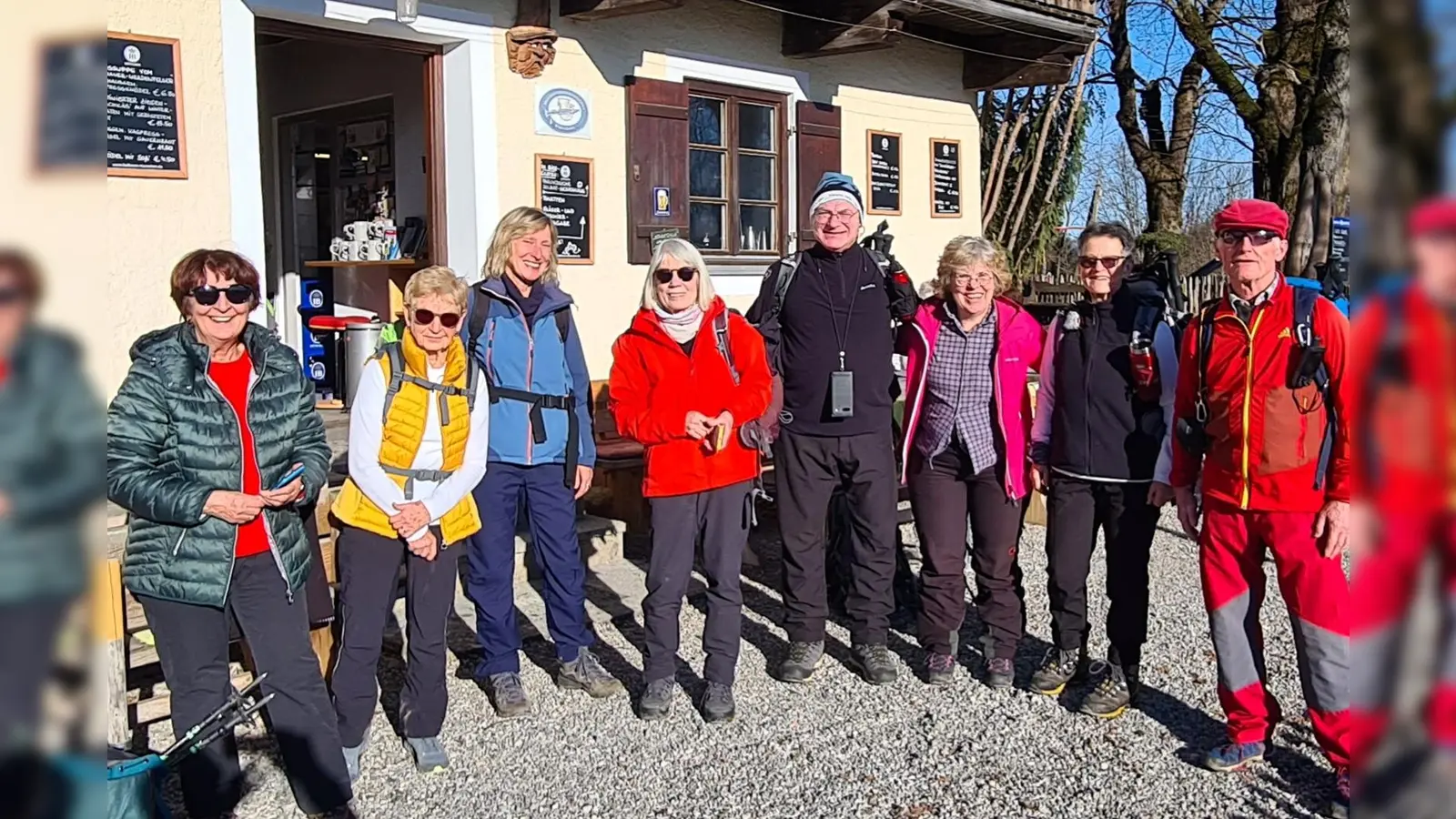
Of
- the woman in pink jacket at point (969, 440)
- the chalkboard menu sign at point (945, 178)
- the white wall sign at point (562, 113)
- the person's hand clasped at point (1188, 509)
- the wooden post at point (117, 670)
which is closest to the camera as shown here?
the wooden post at point (117, 670)

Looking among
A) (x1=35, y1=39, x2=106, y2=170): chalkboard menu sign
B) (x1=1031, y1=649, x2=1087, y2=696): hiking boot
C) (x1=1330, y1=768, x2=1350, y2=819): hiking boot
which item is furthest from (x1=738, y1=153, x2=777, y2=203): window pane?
(x1=35, y1=39, x2=106, y2=170): chalkboard menu sign

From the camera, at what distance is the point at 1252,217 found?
328cm

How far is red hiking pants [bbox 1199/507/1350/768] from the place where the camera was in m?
3.30

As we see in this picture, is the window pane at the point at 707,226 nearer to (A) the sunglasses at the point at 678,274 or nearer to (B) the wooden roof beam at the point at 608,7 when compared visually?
(B) the wooden roof beam at the point at 608,7

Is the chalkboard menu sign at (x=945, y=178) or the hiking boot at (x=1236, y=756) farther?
the chalkboard menu sign at (x=945, y=178)

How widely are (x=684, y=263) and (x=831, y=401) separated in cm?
80

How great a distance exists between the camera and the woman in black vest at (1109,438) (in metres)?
3.97

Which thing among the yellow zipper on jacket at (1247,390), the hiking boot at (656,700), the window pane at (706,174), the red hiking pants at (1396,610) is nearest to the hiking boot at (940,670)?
the hiking boot at (656,700)

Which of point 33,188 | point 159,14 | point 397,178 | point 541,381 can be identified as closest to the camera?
point 33,188

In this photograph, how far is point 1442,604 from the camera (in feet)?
1.71

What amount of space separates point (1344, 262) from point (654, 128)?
4.05 metres

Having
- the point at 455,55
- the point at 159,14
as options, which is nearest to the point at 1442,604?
the point at 159,14

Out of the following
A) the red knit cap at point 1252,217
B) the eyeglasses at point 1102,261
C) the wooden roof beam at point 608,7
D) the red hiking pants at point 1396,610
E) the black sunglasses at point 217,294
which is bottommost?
the red hiking pants at point 1396,610

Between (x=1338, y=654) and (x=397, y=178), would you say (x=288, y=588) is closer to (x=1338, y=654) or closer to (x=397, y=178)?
(x=1338, y=654)
